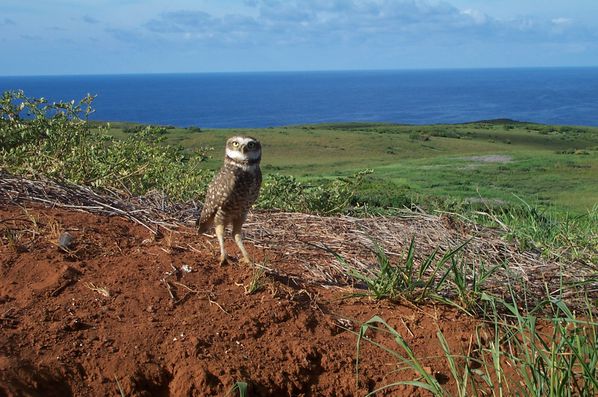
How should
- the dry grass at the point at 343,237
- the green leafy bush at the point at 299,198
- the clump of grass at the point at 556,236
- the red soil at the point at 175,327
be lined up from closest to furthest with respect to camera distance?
the red soil at the point at 175,327 < the dry grass at the point at 343,237 < the clump of grass at the point at 556,236 < the green leafy bush at the point at 299,198

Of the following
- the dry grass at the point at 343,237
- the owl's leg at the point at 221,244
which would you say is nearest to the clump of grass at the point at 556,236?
the dry grass at the point at 343,237

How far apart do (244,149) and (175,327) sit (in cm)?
143

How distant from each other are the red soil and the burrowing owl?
37 cm

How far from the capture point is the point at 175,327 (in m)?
4.22

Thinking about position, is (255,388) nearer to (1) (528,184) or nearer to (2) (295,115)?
(1) (528,184)

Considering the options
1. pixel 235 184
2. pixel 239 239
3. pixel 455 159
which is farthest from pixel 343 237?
pixel 455 159

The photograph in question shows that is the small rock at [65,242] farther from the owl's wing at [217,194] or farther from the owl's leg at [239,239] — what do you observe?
the owl's leg at [239,239]

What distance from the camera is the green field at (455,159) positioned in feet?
60.0

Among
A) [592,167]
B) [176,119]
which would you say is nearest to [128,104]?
[176,119]

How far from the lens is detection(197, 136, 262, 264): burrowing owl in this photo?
492cm

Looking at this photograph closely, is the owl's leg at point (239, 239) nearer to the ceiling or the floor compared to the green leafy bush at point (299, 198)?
nearer to the ceiling

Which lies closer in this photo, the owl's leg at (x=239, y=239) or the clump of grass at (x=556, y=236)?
the owl's leg at (x=239, y=239)

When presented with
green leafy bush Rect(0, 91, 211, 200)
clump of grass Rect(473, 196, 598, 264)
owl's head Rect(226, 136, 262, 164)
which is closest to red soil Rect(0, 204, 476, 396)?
owl's head Rect(226, 136, 262, 164)

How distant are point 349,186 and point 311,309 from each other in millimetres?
4529
